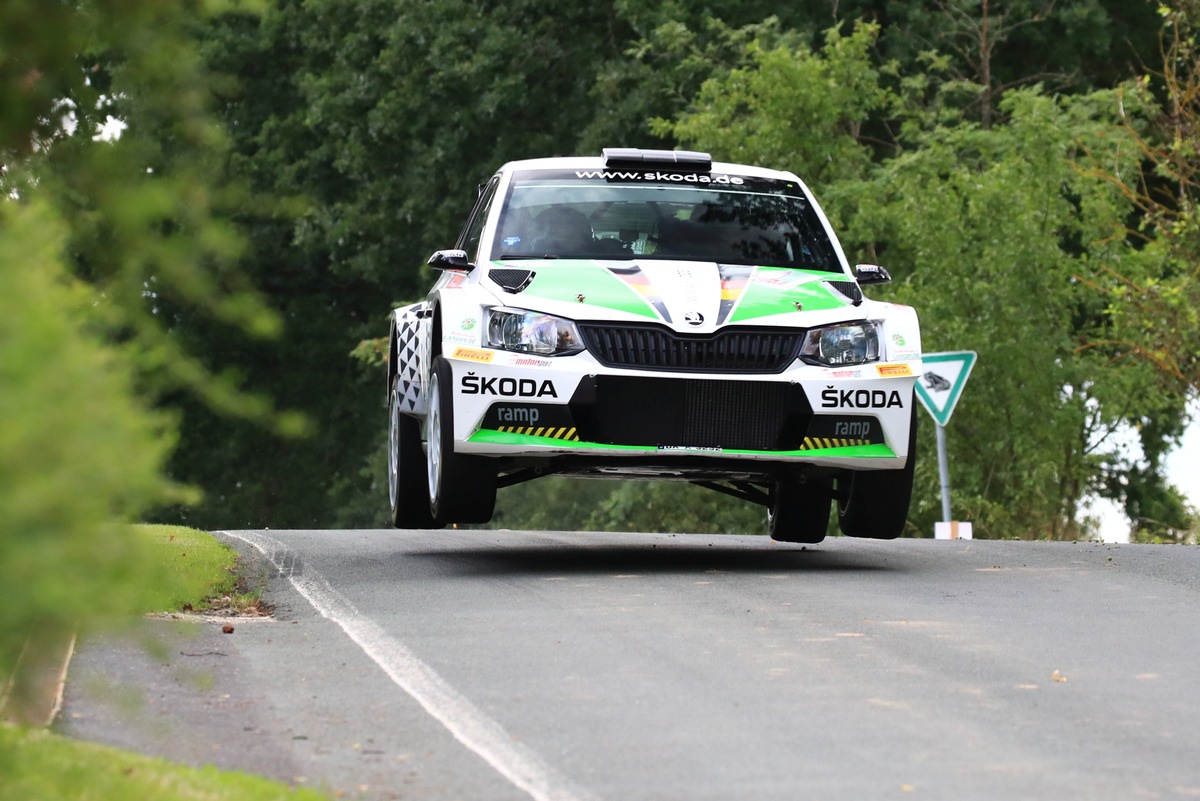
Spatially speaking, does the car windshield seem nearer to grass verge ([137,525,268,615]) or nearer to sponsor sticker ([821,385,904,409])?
sponsor sticker ([821,385,904,409])

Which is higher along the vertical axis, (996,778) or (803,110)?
(803,110)

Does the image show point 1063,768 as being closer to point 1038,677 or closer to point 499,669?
point 1038,677

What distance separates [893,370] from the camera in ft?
38.0

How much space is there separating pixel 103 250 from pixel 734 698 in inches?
134

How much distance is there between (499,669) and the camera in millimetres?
8125

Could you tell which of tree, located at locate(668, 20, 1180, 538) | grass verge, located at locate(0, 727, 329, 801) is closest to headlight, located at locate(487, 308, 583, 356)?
grass verge, located at locate(0, 727, 329, 801)

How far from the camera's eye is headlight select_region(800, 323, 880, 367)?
37.0ft

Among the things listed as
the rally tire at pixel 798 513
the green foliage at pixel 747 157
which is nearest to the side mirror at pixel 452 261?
the rally tire at pixel 798 513

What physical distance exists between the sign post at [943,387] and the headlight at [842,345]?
1093 cm

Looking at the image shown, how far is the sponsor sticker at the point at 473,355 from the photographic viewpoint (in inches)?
439

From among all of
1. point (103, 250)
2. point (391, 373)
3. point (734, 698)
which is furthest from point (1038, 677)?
point (391, 373)

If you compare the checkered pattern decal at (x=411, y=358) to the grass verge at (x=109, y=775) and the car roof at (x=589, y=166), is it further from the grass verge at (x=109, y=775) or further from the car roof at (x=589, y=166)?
the grass verge at (x=109, y=775)

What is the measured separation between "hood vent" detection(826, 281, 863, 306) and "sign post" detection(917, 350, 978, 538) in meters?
10.6

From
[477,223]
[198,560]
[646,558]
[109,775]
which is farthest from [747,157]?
[109,775]
